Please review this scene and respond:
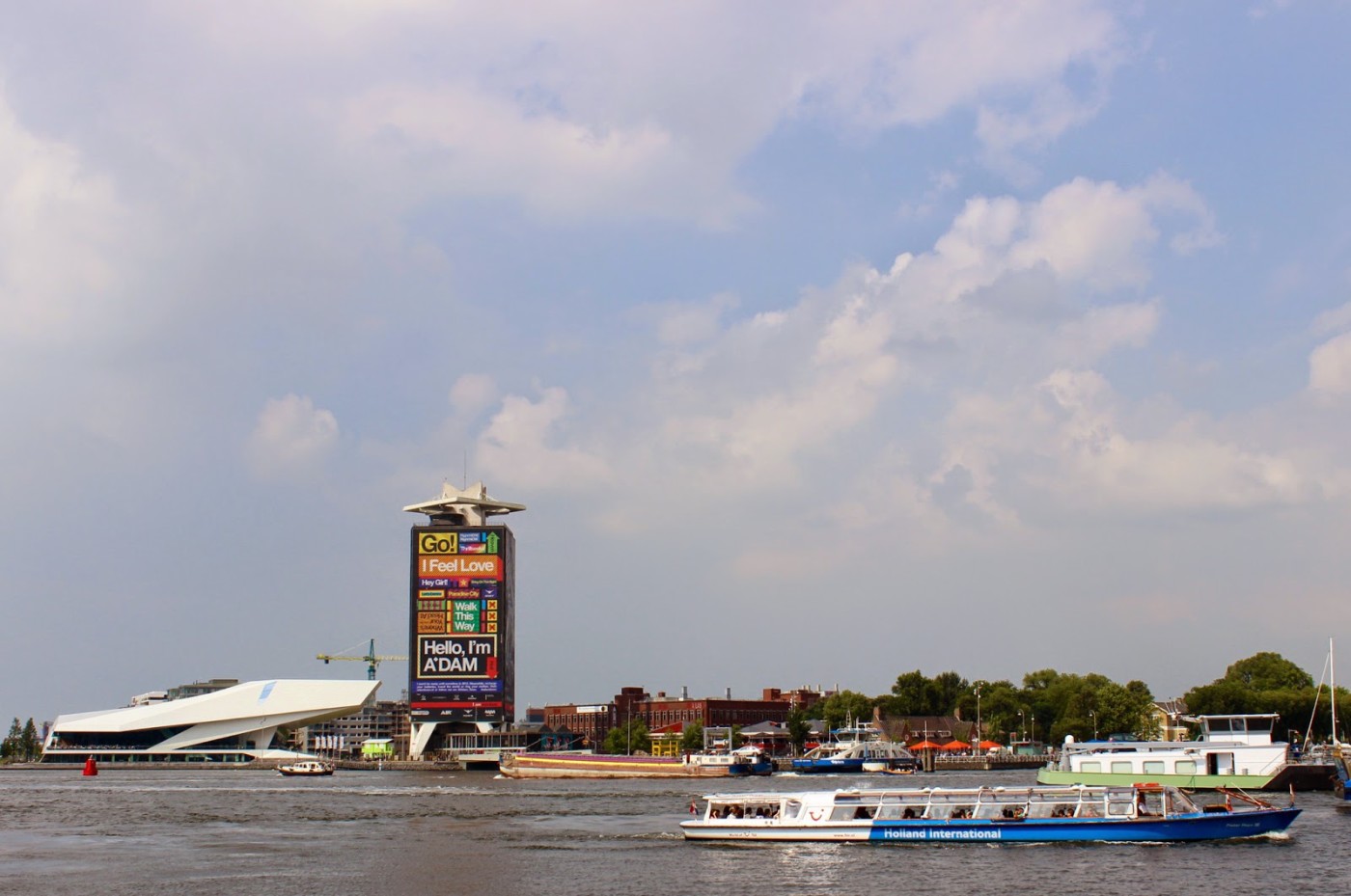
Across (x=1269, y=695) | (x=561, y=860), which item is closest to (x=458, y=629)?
(x=1269, y=695)

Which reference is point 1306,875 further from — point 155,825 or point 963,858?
point 155,825

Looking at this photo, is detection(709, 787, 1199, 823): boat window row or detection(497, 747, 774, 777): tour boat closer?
detection(709, 787, 1199, 823): boat window row

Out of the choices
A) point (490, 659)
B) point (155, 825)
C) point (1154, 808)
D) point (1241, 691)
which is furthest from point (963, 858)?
point (490, 659)

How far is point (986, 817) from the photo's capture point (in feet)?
168

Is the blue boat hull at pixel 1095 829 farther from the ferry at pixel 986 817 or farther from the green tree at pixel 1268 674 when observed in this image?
the green tree at pixel 1268 674

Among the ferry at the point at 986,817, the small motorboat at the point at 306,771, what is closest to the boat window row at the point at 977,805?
the ferry at the point at 986,817

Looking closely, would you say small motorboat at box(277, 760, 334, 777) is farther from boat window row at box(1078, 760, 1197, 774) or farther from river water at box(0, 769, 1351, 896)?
boat window row at box(1078, 760, 1197, 774)

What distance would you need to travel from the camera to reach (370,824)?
66.1 m

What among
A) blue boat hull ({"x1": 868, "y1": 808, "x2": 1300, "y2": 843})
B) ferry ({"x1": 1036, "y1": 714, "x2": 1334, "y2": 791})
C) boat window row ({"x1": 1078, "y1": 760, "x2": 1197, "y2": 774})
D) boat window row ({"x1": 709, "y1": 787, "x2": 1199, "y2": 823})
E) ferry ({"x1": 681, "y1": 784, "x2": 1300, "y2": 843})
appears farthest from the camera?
ferry ({"x1": 1036, "y1": 714, "x2": 1334, "y2": 791})

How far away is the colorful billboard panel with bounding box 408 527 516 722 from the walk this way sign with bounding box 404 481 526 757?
12 centimetres

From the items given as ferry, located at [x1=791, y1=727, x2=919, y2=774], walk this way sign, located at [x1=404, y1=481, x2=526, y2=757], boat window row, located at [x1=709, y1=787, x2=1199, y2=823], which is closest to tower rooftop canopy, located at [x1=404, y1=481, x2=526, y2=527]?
walk this way sign, located at [x1=404, y1=481, x2=526, y2=757]

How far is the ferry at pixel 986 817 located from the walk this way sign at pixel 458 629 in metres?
116

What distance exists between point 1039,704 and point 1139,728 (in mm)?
37019

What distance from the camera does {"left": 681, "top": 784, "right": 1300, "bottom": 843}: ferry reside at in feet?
163
